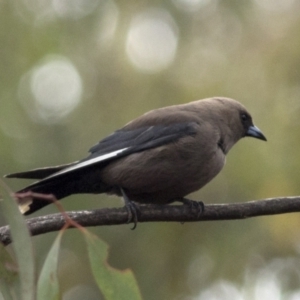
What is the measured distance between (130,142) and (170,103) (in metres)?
2.37

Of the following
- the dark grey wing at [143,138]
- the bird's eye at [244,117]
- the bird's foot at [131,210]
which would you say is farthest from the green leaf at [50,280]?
the bird's eye at [244,117]

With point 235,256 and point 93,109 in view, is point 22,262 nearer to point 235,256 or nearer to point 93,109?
point 235,256

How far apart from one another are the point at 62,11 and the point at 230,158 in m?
3.37

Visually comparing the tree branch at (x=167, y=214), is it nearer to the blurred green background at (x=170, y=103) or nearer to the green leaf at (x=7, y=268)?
the green leaf at (x=7, y=268)

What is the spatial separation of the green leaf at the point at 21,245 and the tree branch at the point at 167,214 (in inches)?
31.7

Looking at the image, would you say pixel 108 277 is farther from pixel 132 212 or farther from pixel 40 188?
pixel 40 188

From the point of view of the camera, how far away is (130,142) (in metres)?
4.94

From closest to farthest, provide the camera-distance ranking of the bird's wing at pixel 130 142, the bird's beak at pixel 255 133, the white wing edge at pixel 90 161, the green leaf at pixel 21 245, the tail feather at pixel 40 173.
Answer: the green leaf at pixel 21 245, the tail feather at pixel 40 173, the white wing edge at pixel 90 161, the bird's wing at pixel 130 142, the bird's beak at pixel 255 133

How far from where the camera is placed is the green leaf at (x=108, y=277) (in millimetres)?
2402

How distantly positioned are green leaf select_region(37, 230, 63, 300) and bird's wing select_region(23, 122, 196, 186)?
6.89 ft

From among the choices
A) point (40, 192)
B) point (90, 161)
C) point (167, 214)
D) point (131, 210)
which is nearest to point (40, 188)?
point (40, 192)

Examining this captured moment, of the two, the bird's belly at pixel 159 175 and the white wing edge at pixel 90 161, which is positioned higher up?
the white wing edge at pixel 90 161

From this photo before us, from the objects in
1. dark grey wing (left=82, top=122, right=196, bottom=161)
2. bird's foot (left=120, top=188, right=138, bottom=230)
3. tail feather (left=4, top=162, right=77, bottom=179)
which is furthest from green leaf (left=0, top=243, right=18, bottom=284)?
dark grey wing (left=82, top=122, right=196, bottom=161)

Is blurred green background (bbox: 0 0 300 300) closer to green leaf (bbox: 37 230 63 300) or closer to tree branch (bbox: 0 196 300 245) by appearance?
tree branch (bbox: 0 196 300 245)
